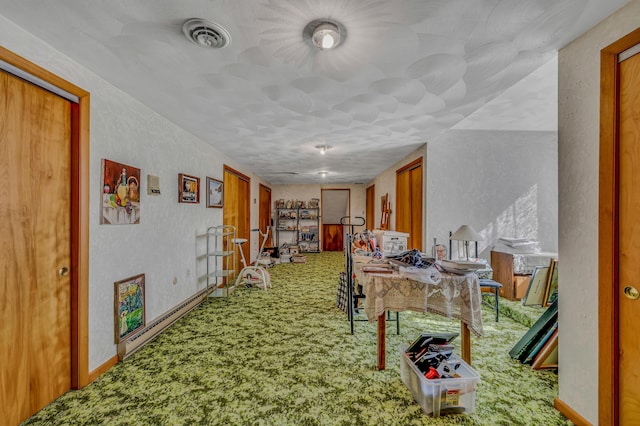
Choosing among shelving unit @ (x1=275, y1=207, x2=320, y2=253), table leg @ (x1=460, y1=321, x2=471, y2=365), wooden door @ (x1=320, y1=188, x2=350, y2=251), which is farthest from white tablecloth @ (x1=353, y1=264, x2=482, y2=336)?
wooden door @ (x1=320, y1=188, x2=350, y2=251)

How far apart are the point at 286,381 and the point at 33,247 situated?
1.91m

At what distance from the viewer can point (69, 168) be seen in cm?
183

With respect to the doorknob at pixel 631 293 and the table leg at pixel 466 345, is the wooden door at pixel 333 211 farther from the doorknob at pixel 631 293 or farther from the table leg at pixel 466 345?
the doorknob at pixel 631 293

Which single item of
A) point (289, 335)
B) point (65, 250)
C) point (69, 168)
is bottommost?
point (289, 335)

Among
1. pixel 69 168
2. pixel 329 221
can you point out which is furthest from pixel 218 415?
pixel 329 221

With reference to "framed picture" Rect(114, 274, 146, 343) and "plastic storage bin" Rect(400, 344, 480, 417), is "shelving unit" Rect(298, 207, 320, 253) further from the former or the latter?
"plastic storage bin" Rect(400, 344, 480, 417)

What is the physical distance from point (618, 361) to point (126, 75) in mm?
3610

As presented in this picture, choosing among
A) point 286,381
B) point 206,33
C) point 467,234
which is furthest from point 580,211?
point 206,33

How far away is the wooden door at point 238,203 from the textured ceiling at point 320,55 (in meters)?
1.87

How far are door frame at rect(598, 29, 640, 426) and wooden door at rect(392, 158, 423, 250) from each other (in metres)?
2.67

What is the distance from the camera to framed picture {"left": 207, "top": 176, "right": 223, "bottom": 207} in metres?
3.96

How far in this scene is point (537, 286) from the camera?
2.88m

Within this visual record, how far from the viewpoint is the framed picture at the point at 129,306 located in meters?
2.16

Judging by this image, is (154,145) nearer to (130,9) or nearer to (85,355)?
(130,9)
